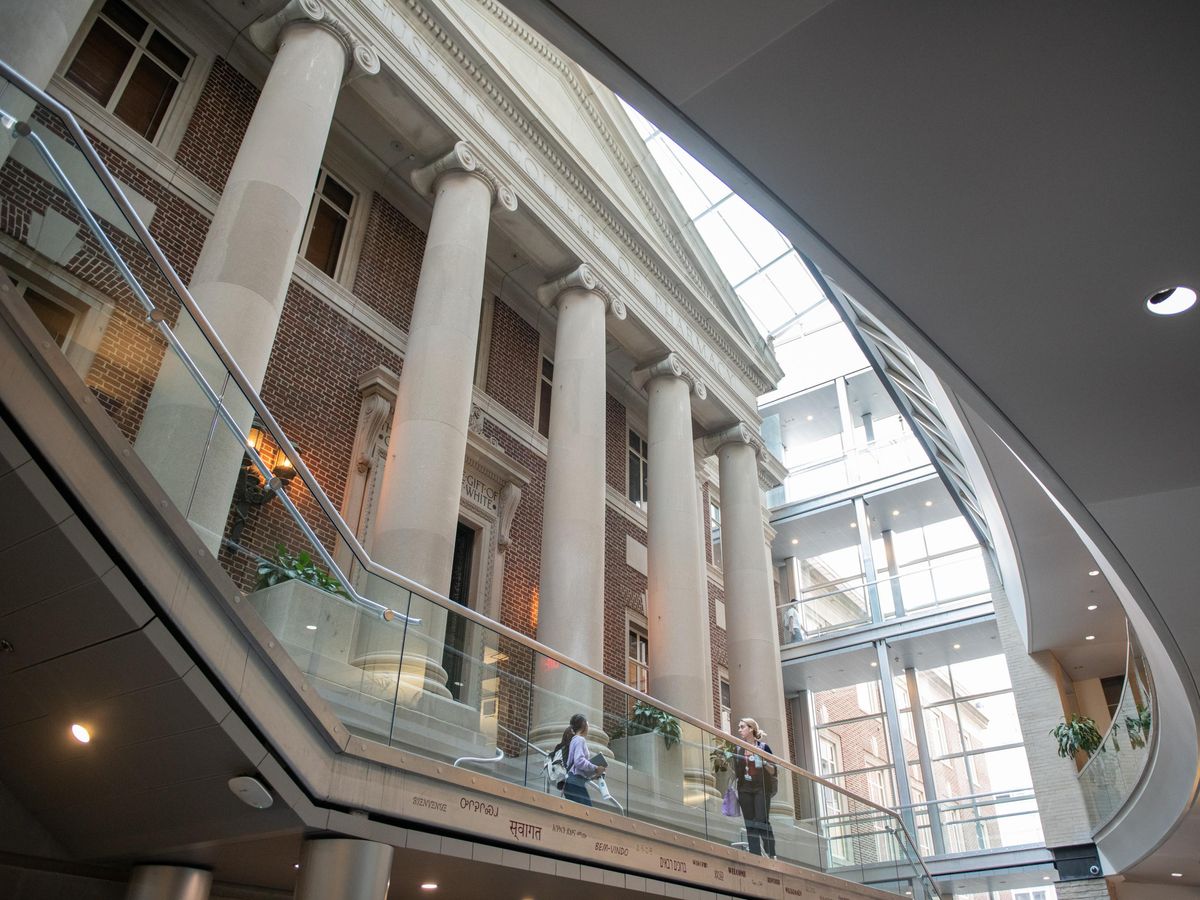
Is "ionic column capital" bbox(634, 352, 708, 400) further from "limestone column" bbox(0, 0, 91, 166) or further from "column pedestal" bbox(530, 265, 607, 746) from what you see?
"limestone column" bbox(0, 0, 91, 166)

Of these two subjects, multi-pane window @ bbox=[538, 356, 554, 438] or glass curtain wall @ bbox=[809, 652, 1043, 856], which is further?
glass curtain wall @ bbox=[809, 652, 1043, 856]

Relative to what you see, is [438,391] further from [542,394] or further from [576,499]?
[542,394]

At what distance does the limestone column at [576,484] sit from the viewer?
1245cm

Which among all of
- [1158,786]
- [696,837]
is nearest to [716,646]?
[1158,786]

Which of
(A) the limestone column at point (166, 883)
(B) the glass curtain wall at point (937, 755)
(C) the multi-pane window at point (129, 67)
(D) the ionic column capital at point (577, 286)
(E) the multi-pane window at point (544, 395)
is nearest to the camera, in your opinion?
(A) the limestone column at point (166, 883)

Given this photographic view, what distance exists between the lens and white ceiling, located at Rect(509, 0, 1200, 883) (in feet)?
11.1

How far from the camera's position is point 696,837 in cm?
878

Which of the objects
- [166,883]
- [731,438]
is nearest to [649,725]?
[166,883]

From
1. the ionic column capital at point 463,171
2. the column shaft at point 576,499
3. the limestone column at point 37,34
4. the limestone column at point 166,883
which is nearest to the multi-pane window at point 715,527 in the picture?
the column shaft at point 576,499

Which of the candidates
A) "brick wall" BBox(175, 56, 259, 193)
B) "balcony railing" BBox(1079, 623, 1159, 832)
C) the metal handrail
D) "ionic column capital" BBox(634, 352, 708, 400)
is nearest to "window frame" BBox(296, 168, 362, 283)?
"brick wall" BBox(175, 56, 259, 193)

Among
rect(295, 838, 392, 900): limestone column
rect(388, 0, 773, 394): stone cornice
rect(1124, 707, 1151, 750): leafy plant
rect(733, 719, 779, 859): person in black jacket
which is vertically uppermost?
rect(388, 0, 773, 394): stone cornice

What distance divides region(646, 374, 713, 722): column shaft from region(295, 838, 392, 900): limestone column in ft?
29.2

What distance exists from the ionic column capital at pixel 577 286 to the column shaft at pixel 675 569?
258 cm

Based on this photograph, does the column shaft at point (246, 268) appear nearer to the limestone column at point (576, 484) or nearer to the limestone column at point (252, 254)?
the limestone column at point (252, 254)
